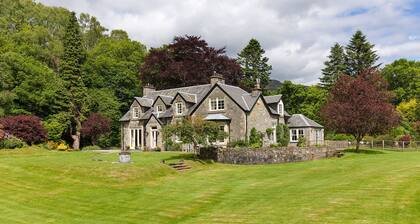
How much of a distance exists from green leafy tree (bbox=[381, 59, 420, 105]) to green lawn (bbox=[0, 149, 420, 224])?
195 feet

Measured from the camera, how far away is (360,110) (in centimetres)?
3797

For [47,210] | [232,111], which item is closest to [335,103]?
[232,111]

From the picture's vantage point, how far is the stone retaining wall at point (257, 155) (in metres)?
34.0

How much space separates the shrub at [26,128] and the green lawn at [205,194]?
1559cm

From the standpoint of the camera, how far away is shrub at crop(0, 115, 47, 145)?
4212 cm

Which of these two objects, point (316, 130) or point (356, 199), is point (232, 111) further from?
point (356, 199)

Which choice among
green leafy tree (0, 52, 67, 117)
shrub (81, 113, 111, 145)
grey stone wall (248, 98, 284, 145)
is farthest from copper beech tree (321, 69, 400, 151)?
green leafy tree (0, 52, 67, 117)

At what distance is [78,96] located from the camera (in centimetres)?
5272

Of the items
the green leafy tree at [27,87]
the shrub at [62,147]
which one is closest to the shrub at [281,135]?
the shrub at [62,147]

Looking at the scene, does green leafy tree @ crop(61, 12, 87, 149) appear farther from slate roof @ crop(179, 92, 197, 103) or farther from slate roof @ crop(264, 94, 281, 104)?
slate roof @ crop(264, 94, 281, 104)

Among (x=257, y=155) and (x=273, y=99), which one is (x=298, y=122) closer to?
(x=273, y=99)

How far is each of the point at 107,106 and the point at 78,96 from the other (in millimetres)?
6595

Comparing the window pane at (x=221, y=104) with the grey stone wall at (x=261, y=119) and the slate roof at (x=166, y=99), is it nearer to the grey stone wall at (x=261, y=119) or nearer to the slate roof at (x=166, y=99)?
the grey stone wall at (x=261, y=119)

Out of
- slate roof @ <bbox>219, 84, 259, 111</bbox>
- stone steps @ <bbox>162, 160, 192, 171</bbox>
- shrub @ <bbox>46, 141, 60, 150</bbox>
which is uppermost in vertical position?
slate roof @ <bbox>219, 84, 259, 111</bbox>
